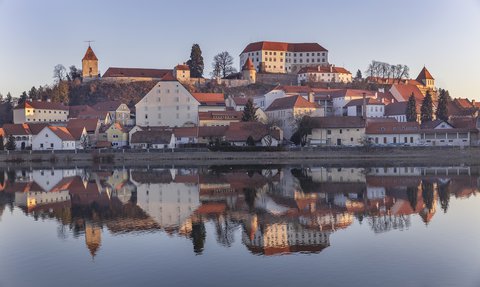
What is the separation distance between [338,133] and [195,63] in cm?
3722

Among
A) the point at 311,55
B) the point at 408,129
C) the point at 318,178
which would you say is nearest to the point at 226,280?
the point at 318,178

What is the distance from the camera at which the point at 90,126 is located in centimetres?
5934

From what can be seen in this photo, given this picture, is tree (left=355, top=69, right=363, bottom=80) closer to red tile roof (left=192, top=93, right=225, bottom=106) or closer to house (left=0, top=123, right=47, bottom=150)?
red tile roof (left=192, top=93, right=225, bottom=106)

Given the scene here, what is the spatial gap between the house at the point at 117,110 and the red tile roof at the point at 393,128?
98.1 ft

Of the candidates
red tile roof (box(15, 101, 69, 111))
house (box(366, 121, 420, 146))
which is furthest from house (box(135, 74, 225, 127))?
house (box(366, 121, 420, 146))

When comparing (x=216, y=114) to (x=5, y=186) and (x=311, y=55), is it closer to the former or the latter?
(x=5, y=186)

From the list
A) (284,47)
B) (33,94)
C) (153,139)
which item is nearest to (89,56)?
(33,94)

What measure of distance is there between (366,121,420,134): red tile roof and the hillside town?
0.31 ft

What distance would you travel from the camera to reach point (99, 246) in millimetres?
14641

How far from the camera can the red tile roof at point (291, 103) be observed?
59.0 metres

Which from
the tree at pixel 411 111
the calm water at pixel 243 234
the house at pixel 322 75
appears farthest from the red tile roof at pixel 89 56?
the calm water at pixel 243 234

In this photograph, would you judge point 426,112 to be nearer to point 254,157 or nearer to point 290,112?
point 290,112

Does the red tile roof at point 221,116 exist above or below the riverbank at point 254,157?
above

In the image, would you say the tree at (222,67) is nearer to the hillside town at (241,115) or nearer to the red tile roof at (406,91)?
the hillside town at (241,115)
